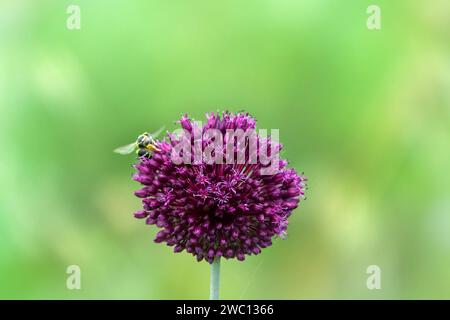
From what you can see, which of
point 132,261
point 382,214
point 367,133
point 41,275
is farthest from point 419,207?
point 41,275

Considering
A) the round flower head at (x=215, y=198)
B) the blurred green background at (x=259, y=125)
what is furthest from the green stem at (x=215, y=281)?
the blurred green background at (x=259, y=125)

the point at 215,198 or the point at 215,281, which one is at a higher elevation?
the point at 215,198

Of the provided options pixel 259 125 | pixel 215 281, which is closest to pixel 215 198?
pixel 215 281

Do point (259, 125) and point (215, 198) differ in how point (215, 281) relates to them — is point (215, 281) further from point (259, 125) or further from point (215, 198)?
point (259, 125)

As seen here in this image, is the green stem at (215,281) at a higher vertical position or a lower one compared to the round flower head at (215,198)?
lower

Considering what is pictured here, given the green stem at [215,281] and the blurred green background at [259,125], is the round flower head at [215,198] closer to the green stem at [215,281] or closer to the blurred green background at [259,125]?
the green stem at [215,281]

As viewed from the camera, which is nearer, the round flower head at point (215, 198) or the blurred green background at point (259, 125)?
the round flower head at point (215, 198)

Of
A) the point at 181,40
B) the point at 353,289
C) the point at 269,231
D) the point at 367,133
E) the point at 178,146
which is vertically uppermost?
the point at 181,40

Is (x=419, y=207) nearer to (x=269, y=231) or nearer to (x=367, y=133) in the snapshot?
(x=367, y=133)

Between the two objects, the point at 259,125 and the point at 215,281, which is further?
the point at 259,125
